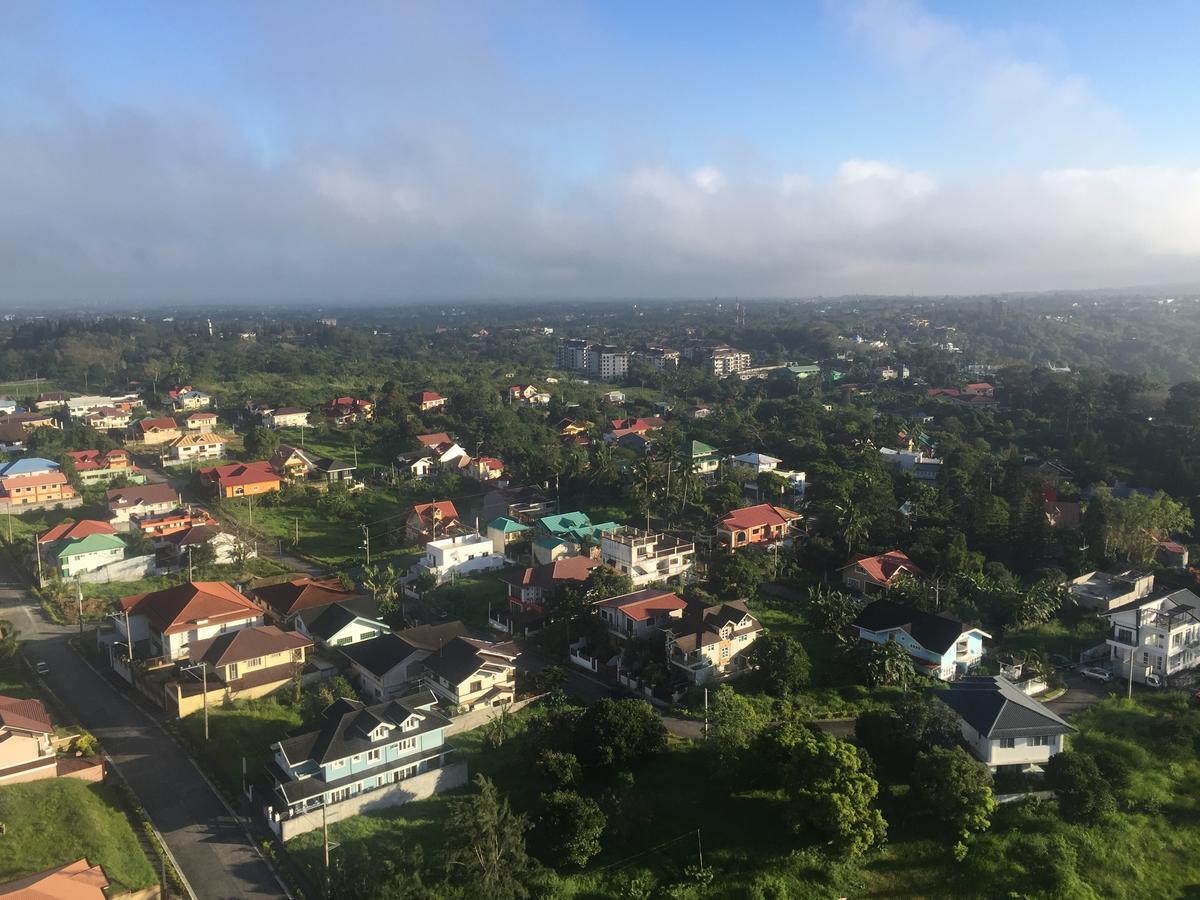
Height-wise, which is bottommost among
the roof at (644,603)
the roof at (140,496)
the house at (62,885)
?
the house at (62,885)

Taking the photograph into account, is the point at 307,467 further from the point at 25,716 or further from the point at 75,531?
the point at 25,716

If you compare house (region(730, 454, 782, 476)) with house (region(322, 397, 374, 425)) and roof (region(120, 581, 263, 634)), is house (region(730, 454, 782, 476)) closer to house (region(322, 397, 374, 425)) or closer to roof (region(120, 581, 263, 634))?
roof (region(120, 581, 263, 634))

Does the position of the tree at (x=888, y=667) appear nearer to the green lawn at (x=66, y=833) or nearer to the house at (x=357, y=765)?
the house at (x=357, y=765)

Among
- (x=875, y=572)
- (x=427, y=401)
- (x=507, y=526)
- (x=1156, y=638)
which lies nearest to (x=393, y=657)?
(x=507, y=526)

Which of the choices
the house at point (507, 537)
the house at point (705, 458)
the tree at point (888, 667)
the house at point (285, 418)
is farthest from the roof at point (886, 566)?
the house at point (285, 418)

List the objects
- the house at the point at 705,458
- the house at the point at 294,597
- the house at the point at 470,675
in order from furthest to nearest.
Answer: the house at the point at 705,458
the house at the point at 294,597
the house at the point at 470,675

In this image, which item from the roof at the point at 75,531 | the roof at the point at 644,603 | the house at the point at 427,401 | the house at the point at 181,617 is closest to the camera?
the house at the point at 181,617

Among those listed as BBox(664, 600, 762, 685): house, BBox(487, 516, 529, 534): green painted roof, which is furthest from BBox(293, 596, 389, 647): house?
BBox(664, 600, 762, 685): house
